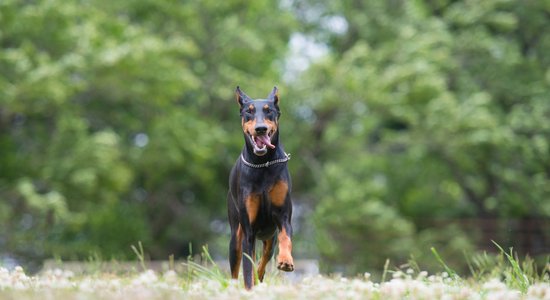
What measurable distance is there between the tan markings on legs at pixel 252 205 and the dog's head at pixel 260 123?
360 mm

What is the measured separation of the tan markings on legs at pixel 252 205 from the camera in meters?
5.91

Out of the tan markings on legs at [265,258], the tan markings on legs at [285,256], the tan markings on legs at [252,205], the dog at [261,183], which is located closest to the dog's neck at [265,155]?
the dog at [261,183]

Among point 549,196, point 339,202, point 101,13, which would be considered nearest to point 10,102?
point 101,13

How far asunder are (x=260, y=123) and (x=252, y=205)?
24.9 inches

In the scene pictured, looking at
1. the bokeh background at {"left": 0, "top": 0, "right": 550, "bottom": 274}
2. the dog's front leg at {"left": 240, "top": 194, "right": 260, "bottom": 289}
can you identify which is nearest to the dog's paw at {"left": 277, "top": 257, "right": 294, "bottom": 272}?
the dog's front leg at {"left": 240, "top": 194, "right": 260, "bottom": 289}

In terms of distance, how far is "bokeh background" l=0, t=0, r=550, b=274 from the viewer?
18.7m

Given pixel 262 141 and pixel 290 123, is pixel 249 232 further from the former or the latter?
pixel 290 123

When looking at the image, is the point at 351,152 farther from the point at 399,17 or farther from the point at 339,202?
the point at 399,17

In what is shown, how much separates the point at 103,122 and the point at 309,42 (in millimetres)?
7900

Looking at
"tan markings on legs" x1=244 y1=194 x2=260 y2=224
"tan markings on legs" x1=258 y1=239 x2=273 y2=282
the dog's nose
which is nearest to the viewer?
the dog's nose

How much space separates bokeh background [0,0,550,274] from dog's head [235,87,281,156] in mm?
11903

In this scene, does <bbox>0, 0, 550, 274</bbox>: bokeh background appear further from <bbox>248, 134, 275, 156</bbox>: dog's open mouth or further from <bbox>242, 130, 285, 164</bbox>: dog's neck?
<bbox>248, 134, 275, 156</bbox>: dog's open mouth

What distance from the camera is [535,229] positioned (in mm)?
24047

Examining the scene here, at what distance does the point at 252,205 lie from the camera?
5922mm
